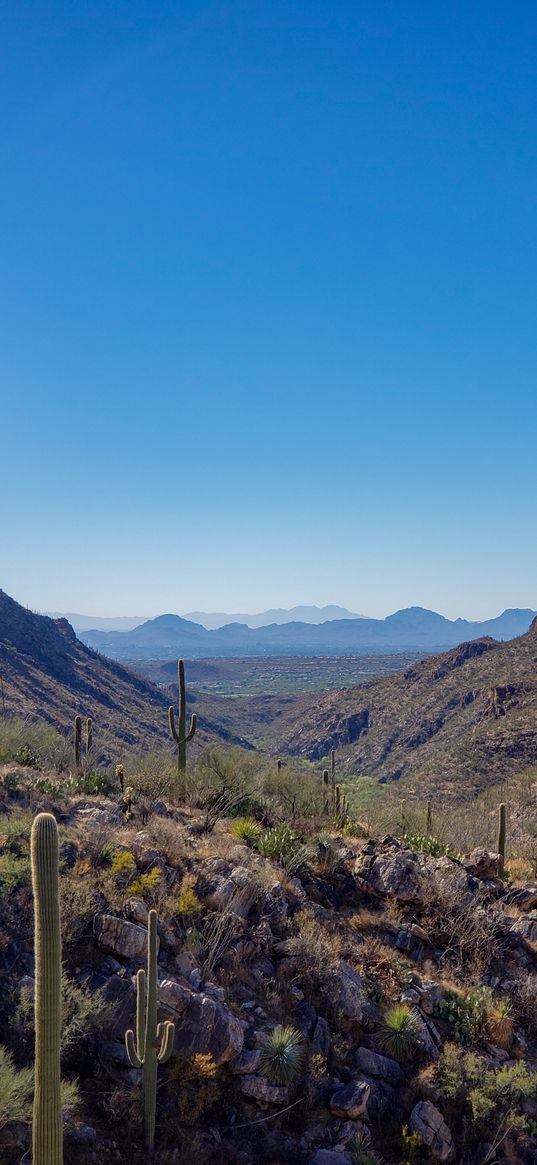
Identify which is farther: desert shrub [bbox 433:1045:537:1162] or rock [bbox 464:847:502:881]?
rock [bbox 464:847:502:881]

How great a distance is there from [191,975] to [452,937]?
16.8ft

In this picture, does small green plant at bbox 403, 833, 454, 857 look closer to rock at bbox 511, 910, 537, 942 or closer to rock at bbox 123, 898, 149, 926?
rock at bbox 511, 910, 537, 942

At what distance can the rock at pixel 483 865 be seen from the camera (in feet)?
44.4

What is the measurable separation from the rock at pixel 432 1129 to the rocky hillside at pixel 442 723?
31.4m

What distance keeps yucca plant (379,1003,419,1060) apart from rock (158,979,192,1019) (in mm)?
2987

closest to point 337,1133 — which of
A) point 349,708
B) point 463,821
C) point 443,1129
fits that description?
point 443,1129

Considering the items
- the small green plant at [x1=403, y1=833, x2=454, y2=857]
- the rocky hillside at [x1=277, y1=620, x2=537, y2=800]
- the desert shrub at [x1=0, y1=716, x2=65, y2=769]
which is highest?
the desert shrub at [x1=0, y1=716, x2=65, y2=769]

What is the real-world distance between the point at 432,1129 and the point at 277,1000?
2.40 metres

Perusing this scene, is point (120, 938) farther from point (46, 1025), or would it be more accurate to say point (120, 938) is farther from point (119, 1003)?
point (46, 1025)

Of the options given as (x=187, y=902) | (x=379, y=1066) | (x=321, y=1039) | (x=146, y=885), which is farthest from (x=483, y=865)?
(x=146, y=885)

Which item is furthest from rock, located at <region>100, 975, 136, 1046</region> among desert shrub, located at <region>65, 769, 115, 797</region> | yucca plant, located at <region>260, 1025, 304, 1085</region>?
desert shrub, located at <region>65, 769, 115, 797</region>

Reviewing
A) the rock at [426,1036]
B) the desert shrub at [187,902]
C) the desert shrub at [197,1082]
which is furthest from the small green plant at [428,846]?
the desert shrub at [197,1082]

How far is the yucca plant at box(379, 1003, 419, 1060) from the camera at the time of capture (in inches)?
362

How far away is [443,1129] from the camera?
8289 mm
